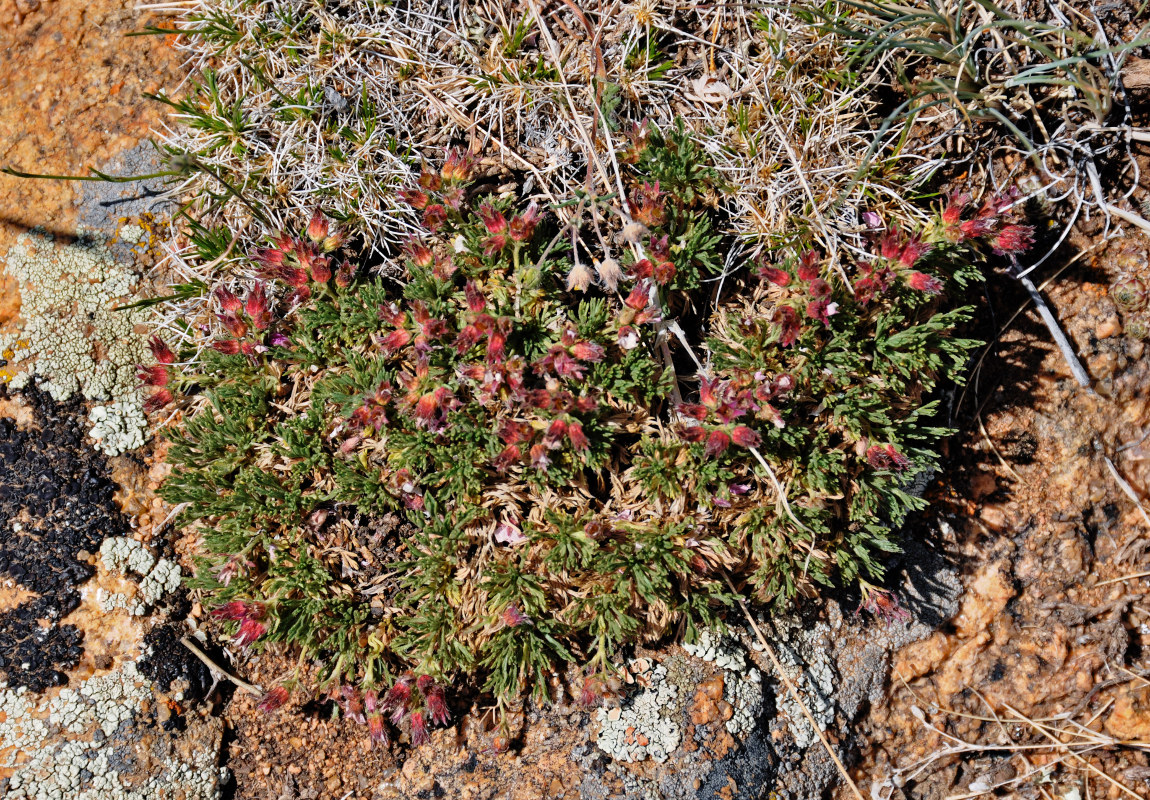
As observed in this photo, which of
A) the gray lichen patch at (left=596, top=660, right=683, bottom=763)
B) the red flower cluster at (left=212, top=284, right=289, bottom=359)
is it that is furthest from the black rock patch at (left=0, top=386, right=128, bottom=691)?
the gray lichen patch at (left=596, top=660, right=683, bottom=763)

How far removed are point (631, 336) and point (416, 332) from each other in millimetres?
939

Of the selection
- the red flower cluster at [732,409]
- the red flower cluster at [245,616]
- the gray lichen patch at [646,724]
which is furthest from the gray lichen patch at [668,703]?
the red flower cluster at [245,616]

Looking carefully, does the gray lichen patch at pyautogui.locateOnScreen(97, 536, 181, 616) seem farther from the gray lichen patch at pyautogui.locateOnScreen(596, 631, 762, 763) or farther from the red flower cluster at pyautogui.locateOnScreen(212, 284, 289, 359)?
the gray lichen patch at pyautogui.locateOnScreen(596, 631, 762, 763)

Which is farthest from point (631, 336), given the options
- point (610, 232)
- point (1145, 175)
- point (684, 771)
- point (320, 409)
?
point (1145, 175)

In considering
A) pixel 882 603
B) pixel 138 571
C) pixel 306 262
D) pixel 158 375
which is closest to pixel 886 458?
pixel 882 603

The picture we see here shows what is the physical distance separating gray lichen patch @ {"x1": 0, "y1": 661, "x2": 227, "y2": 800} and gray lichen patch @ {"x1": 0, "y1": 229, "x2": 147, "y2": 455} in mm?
1117

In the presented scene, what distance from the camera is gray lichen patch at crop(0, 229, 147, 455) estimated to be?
12.3ft

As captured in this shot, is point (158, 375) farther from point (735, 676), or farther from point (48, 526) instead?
point (735, 676)

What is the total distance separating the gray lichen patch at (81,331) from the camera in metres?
3.75

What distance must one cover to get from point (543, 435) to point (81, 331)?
237cm

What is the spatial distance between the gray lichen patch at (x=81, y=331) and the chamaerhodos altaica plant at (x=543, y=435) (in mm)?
269

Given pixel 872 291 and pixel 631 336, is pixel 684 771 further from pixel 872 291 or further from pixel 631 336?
pixel 872 291

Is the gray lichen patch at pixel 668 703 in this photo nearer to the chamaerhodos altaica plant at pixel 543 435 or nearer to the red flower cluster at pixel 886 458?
the chamaerhodos altaica plant at pixel 543 435

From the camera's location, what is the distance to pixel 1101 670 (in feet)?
12.8
